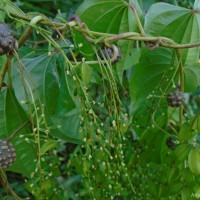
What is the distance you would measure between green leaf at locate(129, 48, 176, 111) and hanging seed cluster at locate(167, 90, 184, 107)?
0.44 feet

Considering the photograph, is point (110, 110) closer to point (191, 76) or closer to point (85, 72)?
point (85, 72)

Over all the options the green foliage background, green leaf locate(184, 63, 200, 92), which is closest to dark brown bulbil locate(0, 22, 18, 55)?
the green foliage background

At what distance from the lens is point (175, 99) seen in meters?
0.86

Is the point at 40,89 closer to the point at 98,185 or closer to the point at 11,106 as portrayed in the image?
the point at 11,106

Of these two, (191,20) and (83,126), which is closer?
(83,126)

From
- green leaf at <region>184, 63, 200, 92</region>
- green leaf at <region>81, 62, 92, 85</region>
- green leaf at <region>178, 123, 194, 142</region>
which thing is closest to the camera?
green leaf at <region>81, 62, 92, 85</region>

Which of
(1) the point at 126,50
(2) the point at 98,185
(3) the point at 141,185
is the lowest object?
(3) the point at 141,185

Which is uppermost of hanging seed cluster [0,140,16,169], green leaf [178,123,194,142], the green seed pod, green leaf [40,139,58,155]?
green leaf [40,139,58,155]

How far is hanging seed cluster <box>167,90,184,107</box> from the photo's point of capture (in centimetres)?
86

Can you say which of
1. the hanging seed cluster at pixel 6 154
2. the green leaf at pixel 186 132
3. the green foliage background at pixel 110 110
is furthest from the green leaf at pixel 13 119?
the green leaf at pixel 186 132

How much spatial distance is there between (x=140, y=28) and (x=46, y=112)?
0.20 meters

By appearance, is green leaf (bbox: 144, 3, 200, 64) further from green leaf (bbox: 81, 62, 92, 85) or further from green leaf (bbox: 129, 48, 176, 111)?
green leaf (bbox: 81, 62, 92, 85)

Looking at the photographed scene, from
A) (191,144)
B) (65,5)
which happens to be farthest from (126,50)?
(65,5)

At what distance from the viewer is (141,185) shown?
0.93 metres
